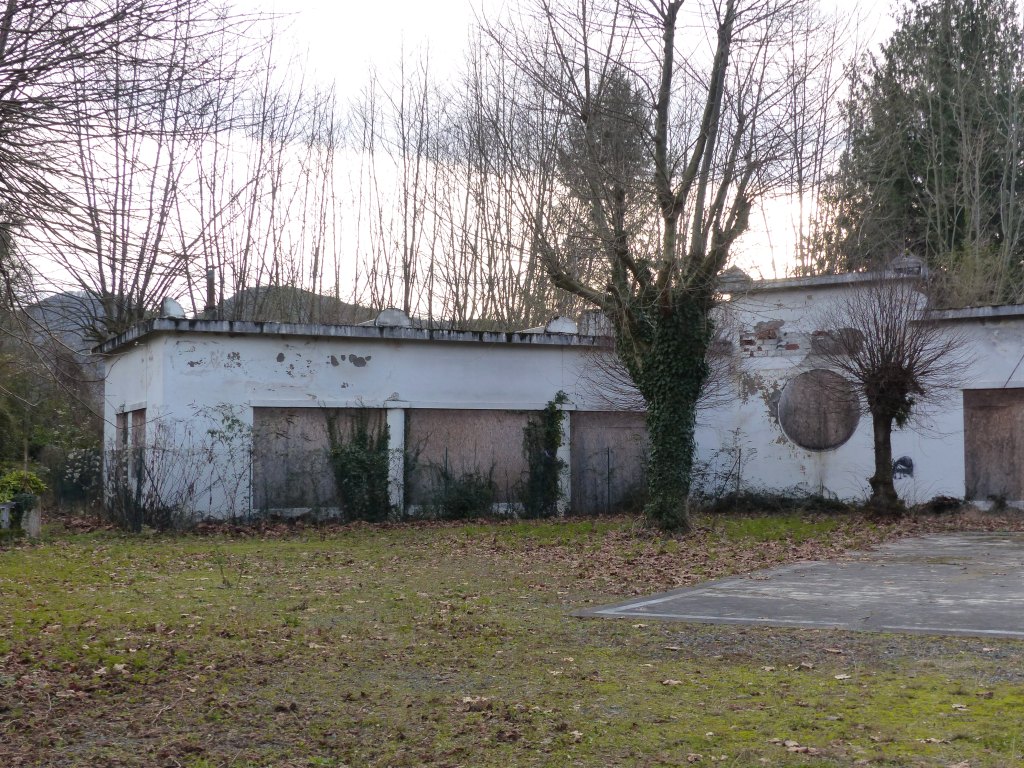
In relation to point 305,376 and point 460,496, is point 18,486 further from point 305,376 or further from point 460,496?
point 460,496

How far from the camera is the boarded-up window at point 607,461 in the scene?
22.1 metres

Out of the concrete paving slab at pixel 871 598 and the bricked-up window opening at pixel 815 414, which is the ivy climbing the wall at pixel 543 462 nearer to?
the bricked-up window opening at pixel 815 414

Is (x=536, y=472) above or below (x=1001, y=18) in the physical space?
below

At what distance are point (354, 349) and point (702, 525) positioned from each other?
7.28m

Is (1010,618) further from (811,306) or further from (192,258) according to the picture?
(811,306)

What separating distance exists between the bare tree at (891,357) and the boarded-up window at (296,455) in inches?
363

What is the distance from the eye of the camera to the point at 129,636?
7.94 m

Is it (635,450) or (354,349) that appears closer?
(354,349)

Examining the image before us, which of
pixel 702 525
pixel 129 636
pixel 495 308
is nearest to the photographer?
pixel 129 636

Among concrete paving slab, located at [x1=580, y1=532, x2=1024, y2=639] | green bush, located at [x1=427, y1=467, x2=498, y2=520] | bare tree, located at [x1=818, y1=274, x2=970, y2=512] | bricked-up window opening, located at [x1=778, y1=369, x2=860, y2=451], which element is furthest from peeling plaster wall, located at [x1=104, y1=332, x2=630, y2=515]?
concrete paving slab, located at [x1=580, y1=532, x2=1024, y2=639]

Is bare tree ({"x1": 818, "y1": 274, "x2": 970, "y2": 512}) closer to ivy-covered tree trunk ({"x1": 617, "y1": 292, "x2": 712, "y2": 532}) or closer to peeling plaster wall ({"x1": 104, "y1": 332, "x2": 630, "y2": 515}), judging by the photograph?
ivy-covered tree trunk ({"x1": 617, "y1": 292, "x2": 712, "y2": 532})

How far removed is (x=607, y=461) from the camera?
22.4 metres

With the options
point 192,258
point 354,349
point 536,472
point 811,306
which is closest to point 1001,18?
point 811,306

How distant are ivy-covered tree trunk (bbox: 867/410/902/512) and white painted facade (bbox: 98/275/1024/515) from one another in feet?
4.42
